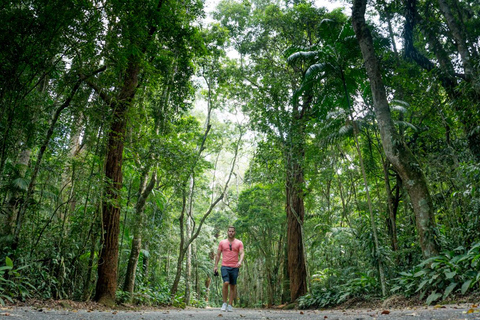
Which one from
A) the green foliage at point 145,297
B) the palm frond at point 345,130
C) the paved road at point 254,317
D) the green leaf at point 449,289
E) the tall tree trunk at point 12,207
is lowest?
the green foliage at point 145,297

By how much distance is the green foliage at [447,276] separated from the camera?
5156 mm

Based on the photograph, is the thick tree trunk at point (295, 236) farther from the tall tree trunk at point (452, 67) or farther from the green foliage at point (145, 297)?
the tall tree trunk at point (452, 67)

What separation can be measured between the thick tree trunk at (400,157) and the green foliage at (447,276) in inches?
18.4

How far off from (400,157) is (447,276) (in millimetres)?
2492

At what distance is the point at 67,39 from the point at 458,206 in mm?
8731

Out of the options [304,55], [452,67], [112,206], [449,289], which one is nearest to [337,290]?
[449,289]

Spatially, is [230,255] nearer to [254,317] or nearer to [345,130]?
[254,317]

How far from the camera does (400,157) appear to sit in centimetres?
675

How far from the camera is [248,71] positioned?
15.1 m

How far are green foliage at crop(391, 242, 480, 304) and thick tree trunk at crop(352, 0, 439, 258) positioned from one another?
1.53 feet

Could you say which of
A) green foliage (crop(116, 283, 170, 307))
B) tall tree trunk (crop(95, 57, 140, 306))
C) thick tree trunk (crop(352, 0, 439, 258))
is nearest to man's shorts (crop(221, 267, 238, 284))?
tall tree trunk (crop(95, 57, 140, 306))

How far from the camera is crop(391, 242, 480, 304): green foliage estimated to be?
203 inches

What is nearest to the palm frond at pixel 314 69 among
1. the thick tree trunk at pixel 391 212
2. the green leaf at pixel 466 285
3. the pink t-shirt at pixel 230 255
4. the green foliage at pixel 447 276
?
the thick tree trunk at pixel 391 212

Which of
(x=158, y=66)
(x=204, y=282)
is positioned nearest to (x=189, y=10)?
(x=158, y=66)
